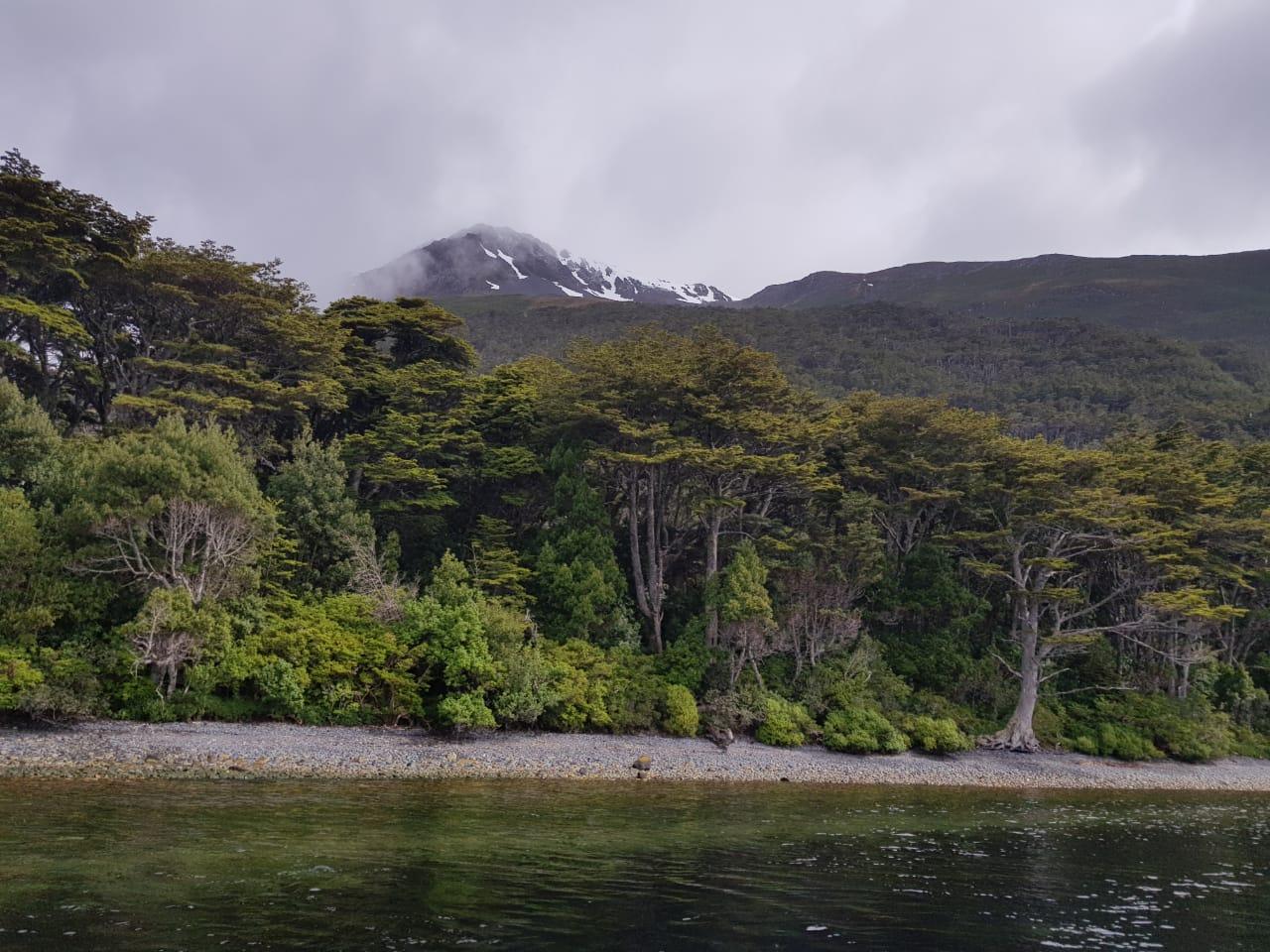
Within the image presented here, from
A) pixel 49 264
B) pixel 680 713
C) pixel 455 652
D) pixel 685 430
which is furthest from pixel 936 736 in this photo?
pixel 49 264

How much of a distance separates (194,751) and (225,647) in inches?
153

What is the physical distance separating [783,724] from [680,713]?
159 inches

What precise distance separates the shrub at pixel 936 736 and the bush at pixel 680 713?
8.88 meters

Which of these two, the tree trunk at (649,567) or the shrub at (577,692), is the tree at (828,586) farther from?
the shrub at (577,692)

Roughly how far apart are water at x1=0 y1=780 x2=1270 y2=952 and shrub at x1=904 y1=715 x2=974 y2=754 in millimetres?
8922

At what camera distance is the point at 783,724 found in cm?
3011

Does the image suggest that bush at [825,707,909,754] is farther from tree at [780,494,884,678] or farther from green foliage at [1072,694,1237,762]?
green foliage at [1072,694,1237,762]

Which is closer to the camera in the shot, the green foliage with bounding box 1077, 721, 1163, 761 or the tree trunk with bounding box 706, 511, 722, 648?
the tree trunk with bounding box 706, 511, 722, 648

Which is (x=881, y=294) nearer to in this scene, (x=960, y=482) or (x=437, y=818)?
(x=960, y=482)

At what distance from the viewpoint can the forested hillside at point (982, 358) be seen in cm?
8088

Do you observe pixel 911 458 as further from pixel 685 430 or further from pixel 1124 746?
pixel 1124 746

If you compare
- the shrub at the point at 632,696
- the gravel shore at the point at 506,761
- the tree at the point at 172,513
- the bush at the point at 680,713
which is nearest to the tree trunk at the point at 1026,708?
the gravel shore at the point at 506,761

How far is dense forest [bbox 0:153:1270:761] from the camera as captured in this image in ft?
84.7

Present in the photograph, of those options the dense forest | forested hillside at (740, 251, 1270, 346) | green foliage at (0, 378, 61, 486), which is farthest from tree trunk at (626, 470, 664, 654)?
forested hillside at (740, 251, 1270, 346)
